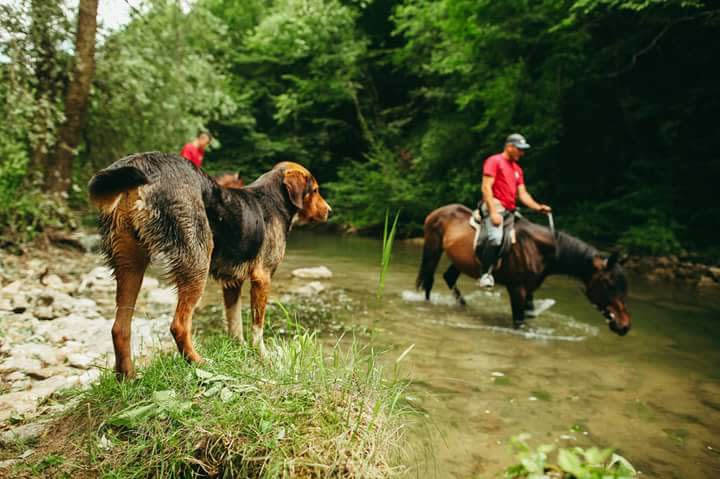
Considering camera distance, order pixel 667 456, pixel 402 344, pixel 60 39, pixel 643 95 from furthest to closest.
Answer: pixel 643 95, pixel 60 39, pixel 402 344, pixel 667 456

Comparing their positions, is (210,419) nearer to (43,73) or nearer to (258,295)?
(258,295)

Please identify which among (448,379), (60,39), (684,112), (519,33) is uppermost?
(519,33)

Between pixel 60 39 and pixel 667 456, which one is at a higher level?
pixel 60 39

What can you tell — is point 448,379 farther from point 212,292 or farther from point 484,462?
point 212,292

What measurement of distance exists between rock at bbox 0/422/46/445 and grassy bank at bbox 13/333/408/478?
79 mm

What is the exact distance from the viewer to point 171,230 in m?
3.00

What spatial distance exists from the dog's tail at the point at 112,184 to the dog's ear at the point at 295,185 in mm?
1569

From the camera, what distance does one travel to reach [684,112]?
12.4 m

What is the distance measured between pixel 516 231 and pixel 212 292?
509 cm

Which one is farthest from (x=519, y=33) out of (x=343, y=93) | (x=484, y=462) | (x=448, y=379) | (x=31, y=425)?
(x=31, y=425)

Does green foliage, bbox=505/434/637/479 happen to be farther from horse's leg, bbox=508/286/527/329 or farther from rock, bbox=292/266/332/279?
rock, bbox=292/266/332/279

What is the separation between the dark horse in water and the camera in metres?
6.53

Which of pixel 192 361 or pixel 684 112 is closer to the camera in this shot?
pixel 192 361

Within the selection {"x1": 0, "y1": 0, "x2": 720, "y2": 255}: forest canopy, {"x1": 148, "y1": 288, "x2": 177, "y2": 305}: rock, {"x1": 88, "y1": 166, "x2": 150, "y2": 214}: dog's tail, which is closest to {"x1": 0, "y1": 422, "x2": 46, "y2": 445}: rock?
{"x1": 88, "y1": 166, "x2": 150, "y2": 214}: dog's tail
